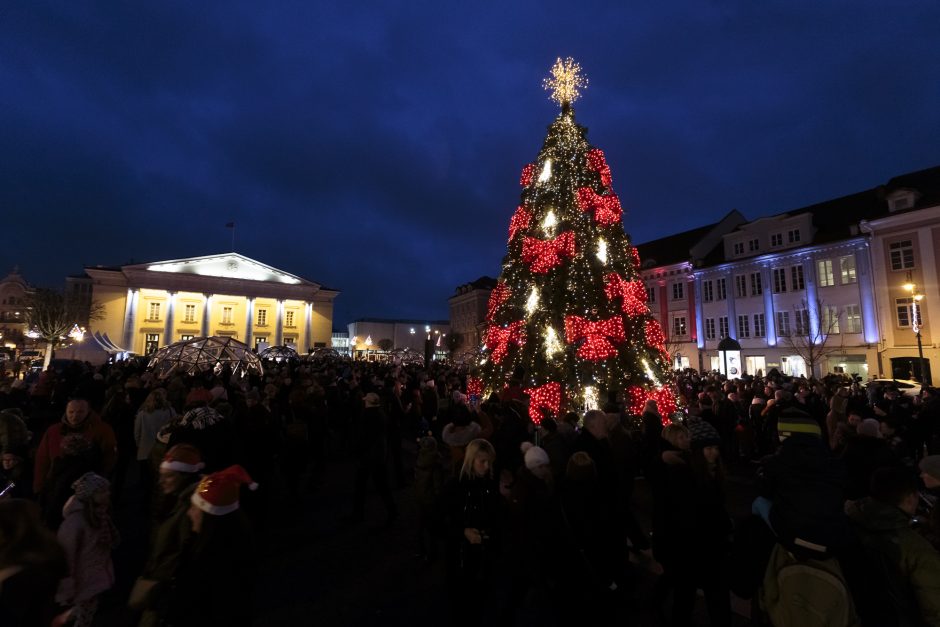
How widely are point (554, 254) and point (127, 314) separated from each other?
2450 inches

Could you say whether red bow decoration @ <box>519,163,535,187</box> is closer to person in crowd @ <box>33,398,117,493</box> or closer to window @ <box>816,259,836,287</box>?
person in crowd @ <box>33,398,117,493</box>

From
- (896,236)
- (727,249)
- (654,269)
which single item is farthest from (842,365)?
(654,269)

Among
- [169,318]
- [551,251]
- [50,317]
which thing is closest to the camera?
[551,251]

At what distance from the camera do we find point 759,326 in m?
33.1

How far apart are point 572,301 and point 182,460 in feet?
32.0

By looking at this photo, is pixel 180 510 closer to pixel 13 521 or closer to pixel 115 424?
pixel 13 521

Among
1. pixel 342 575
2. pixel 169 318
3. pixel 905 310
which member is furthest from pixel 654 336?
pixel 169 318

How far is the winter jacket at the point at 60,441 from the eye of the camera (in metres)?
5.09

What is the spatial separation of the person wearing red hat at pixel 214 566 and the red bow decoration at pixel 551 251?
9907mm

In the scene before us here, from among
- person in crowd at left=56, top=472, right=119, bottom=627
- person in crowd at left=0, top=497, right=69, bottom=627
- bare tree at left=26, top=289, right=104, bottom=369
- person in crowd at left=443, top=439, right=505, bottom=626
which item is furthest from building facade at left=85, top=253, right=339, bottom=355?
person in crowd at left=0, top=497, right=69, bottom=627

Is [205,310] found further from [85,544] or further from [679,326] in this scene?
[85,544]

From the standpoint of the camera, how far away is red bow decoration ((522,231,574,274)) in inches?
470

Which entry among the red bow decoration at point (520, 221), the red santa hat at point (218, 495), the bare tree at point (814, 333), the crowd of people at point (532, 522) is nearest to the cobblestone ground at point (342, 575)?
the crowd of people at point (532, 522)

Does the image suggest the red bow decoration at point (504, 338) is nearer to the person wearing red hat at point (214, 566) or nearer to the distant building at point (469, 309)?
the person wearing red hat at point (214, 566)
